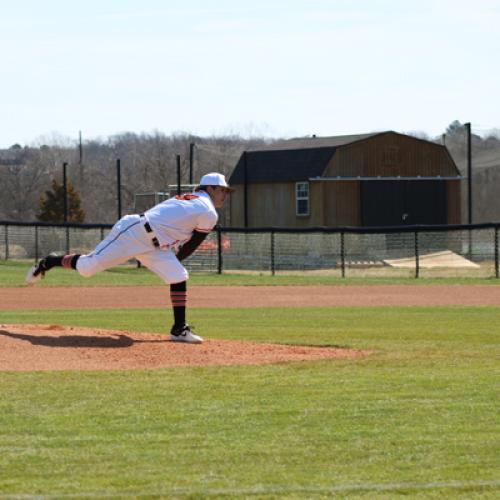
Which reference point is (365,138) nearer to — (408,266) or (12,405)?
(408,266)

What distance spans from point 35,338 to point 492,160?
61204 mm

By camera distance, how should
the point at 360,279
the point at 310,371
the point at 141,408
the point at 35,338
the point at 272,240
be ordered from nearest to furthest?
the point at 141,408
the point at 310,371
the point at 35,338
the point at 360,279
the point at 272,240

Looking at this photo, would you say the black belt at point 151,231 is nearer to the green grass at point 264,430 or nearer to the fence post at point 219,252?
the green grass at point 264,430

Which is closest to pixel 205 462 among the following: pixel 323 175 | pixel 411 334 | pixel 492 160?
pixel 411 334

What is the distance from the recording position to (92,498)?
621cm

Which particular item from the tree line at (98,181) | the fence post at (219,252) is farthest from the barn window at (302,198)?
the tree line at (98,181)

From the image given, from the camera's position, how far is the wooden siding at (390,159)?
49594 millimetres

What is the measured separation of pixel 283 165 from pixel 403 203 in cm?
535

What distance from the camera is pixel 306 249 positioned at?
1451 inches

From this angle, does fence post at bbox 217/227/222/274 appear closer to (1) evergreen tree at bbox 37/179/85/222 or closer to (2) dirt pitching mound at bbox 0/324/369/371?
(1) evergreen tree at bbox 37/179/85/222

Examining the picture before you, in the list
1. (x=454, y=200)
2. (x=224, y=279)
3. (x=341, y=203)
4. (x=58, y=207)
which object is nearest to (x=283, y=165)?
(x=341, y=203)

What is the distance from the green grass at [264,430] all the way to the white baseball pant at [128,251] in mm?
1902

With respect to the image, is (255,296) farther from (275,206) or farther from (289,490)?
(275,206)

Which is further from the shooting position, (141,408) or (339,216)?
(339,216)
